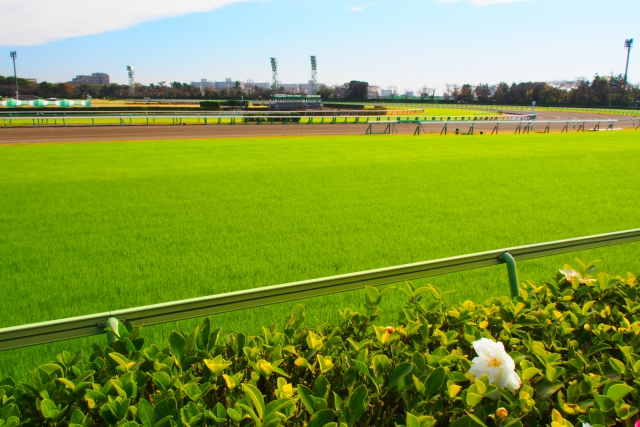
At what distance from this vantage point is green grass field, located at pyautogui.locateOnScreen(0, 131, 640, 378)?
4875 mm

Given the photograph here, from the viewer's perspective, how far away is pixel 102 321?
7.00ft

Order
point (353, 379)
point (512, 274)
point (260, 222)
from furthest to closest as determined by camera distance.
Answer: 1. point (260, 222)
2. point (512, 274)
3. point (353, 379)

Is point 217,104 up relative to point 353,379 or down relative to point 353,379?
up

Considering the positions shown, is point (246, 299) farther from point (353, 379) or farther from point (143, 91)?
point (143, 91)

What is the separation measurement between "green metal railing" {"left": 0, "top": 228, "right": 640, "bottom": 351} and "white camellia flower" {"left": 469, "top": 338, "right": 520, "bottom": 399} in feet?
3.07

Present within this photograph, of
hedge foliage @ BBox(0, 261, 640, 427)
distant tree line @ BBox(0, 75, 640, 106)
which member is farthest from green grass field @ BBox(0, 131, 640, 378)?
distant tree line @ BBox(0, 75, 640, 106)

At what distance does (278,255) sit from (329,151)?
12930mm

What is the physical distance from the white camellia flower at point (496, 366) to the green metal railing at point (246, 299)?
0.94 m

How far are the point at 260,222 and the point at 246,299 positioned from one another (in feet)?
17.7

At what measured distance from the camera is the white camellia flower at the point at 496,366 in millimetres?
1735

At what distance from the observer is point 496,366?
175 cm

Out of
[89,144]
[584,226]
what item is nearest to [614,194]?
[584,226]

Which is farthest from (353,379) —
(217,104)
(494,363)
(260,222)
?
(217,104)

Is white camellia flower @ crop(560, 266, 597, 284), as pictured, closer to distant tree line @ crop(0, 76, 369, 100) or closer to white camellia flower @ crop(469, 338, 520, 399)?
white camellia flower @ crop(469, 338, 520, 399)
